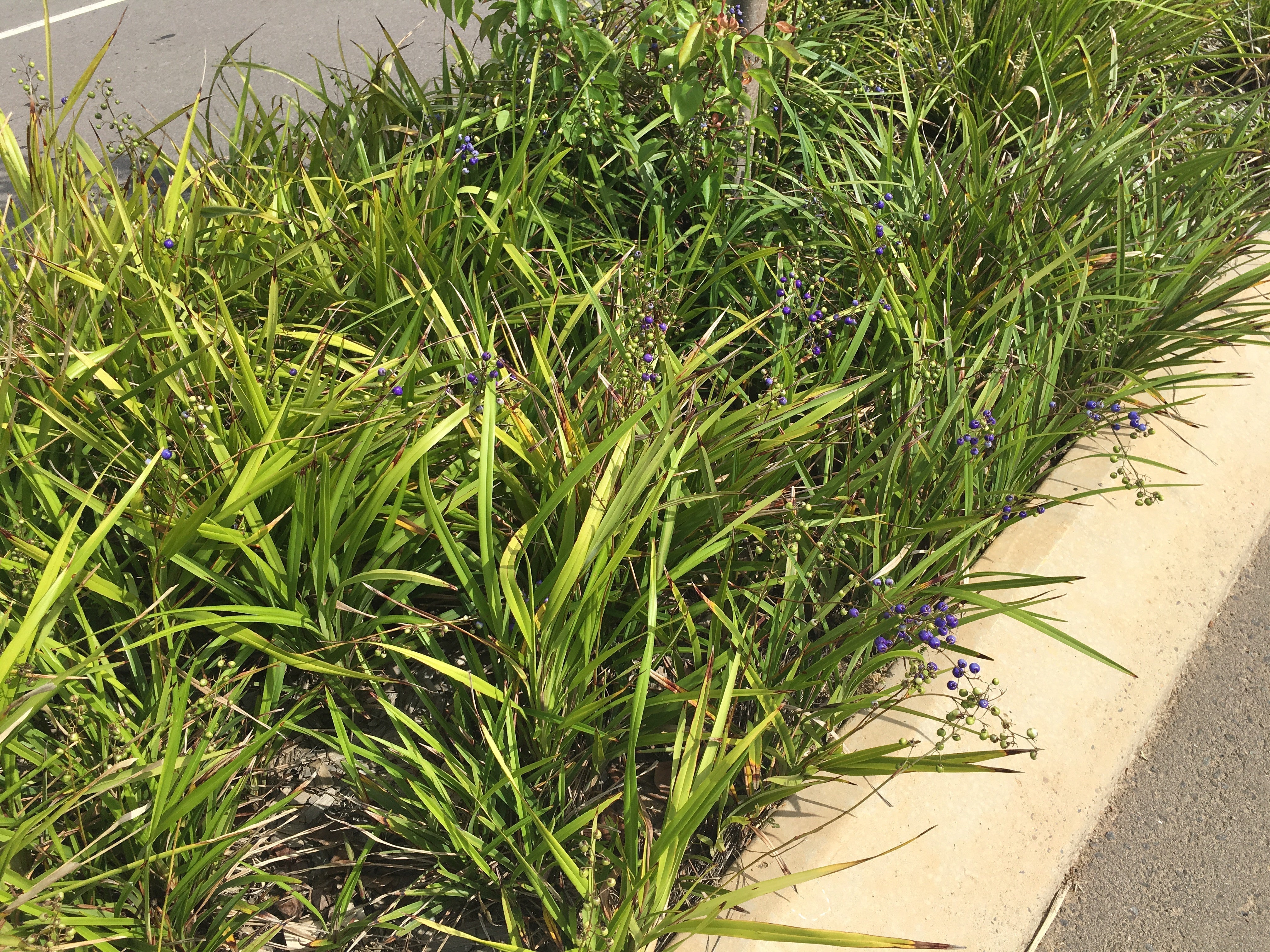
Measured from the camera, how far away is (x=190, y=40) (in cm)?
523

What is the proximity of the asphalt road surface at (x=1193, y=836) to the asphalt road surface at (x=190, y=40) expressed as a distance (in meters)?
4.13

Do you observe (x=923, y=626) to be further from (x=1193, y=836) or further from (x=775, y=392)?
(x=1193, y=836)

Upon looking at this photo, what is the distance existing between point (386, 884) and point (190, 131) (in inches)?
70.1

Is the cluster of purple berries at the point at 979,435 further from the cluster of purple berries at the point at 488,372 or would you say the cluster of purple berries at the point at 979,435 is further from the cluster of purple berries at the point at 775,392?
the cluster of purple berries at the point at 488,372

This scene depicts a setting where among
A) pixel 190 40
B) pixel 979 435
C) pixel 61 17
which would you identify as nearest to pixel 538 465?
pixel 979 435

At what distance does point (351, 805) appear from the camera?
172 cm

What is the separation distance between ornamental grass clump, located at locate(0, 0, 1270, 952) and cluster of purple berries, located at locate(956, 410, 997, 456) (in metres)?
0.01

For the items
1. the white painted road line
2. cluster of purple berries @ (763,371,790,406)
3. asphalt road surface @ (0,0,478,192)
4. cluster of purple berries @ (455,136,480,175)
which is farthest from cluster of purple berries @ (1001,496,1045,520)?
the white painted road line

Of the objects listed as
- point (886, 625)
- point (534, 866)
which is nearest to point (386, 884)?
point (534, 866)

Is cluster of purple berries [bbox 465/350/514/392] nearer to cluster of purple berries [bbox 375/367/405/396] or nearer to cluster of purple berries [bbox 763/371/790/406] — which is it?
cluster of purple berries [bbox 375/367/405/396]

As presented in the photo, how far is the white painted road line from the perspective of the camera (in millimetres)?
5402

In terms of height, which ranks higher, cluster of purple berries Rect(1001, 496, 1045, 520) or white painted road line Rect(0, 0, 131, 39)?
white painted road line Rect(0, 0, 131, 39)

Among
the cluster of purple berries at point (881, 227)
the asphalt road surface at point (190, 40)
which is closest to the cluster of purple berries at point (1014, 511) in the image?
the cluster of purple berries at point (881, 227)

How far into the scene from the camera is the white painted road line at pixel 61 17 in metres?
5.40
